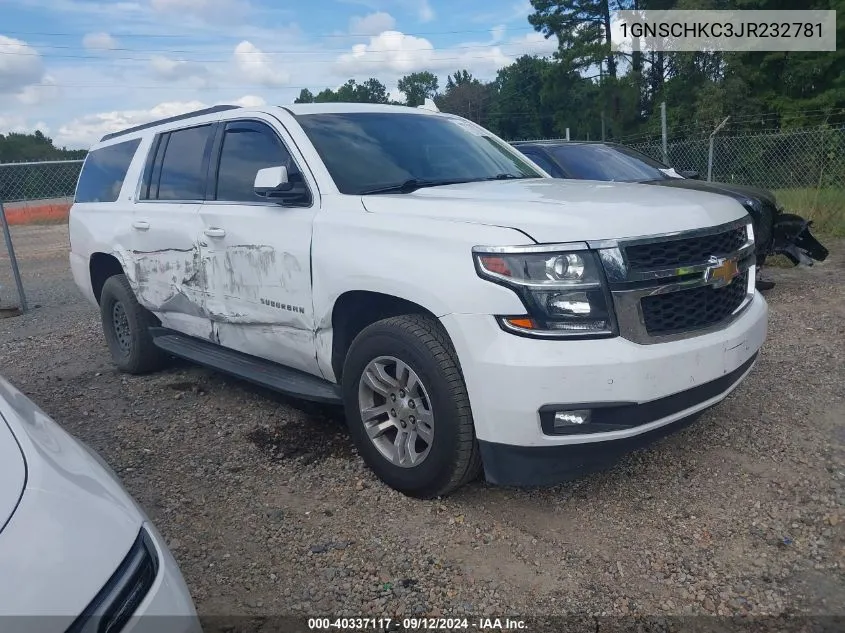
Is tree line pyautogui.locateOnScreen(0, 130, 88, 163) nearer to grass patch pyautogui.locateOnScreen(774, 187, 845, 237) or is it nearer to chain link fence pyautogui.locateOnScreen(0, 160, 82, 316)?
chain link fence pyautogui.locateOnScreen(0, 160, 82, 316)

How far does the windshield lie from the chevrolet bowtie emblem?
146 cm

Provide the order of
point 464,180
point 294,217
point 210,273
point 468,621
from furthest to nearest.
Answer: point 210,273
point 464,180
point 294,217
point 468,621

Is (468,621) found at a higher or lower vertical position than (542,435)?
lower

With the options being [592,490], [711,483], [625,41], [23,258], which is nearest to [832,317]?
[711,483]

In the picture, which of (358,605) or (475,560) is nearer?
(358,605)

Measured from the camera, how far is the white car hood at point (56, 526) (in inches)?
57.1

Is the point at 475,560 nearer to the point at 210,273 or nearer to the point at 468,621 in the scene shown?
the point at 468,621

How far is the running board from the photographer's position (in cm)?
361

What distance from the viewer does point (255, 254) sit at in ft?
12.6

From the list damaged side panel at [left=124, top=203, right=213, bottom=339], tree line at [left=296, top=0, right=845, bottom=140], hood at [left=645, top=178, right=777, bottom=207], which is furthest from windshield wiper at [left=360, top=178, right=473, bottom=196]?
tree line at [left=296, top=0, right=845, bottom=140]

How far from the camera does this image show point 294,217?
11.8ft

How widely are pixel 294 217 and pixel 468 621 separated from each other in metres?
2.16

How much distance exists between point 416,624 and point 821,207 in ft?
35.5

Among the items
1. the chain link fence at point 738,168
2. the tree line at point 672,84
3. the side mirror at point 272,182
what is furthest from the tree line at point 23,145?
the side mirror at point 272,182
